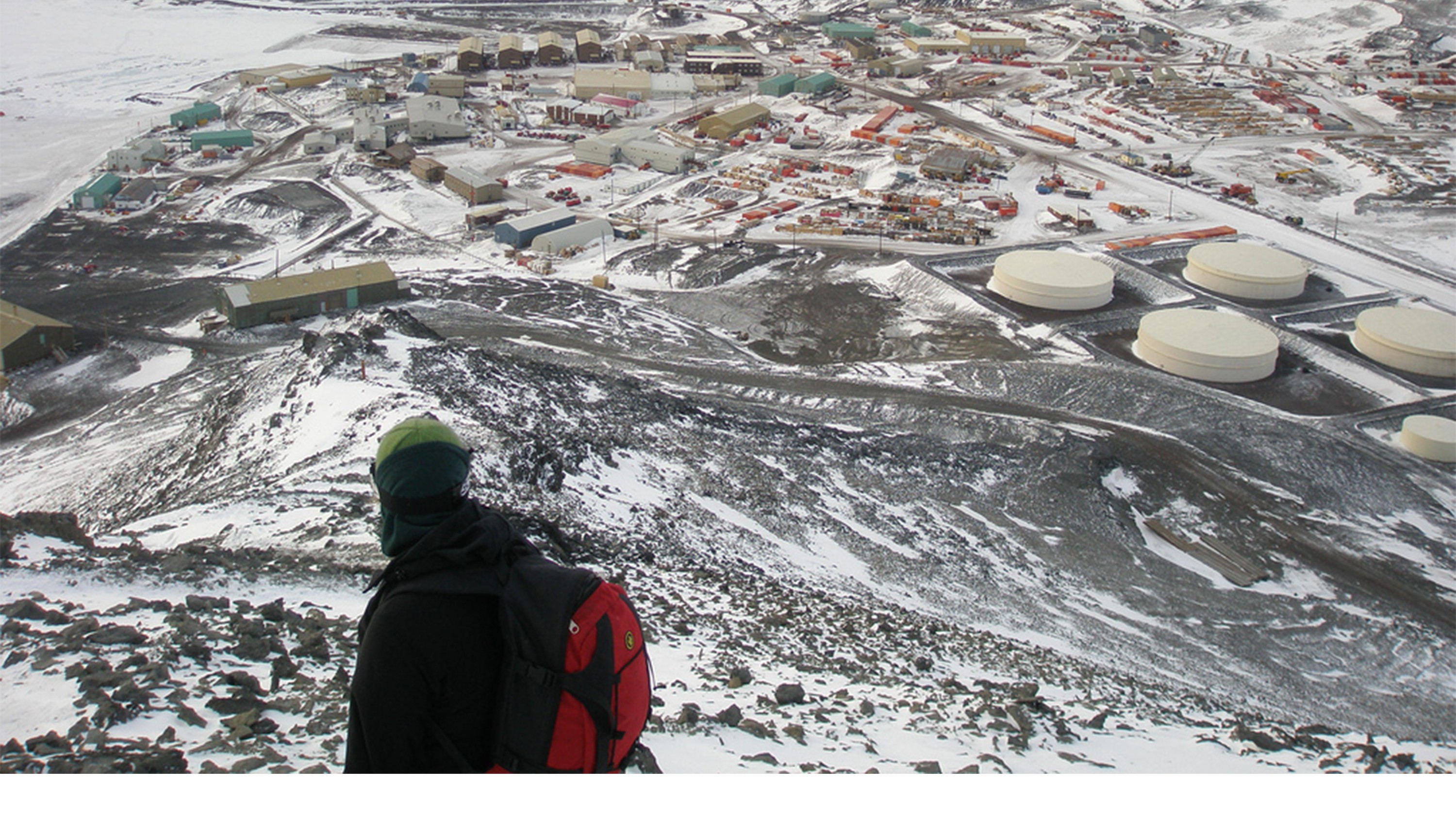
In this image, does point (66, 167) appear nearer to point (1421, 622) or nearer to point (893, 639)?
point (893, 639)

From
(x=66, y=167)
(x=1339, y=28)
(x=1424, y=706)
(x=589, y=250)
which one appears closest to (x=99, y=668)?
(x=1424, y=706)

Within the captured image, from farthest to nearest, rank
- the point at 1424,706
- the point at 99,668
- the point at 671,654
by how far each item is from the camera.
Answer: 1. the point at 1424,706
2. the point at 671,654
3. the point at 99,668

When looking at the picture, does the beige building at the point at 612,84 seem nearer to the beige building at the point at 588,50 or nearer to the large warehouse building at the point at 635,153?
the beige building at the point at 588,50

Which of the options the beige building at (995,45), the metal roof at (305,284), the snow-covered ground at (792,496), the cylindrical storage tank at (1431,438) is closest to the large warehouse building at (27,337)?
the snow-covered ground at (792,496)

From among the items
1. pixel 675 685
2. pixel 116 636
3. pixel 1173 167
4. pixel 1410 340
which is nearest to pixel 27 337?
pixel 116 636

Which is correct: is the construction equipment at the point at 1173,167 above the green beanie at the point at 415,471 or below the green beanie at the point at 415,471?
below

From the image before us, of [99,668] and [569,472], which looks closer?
[99,668]
